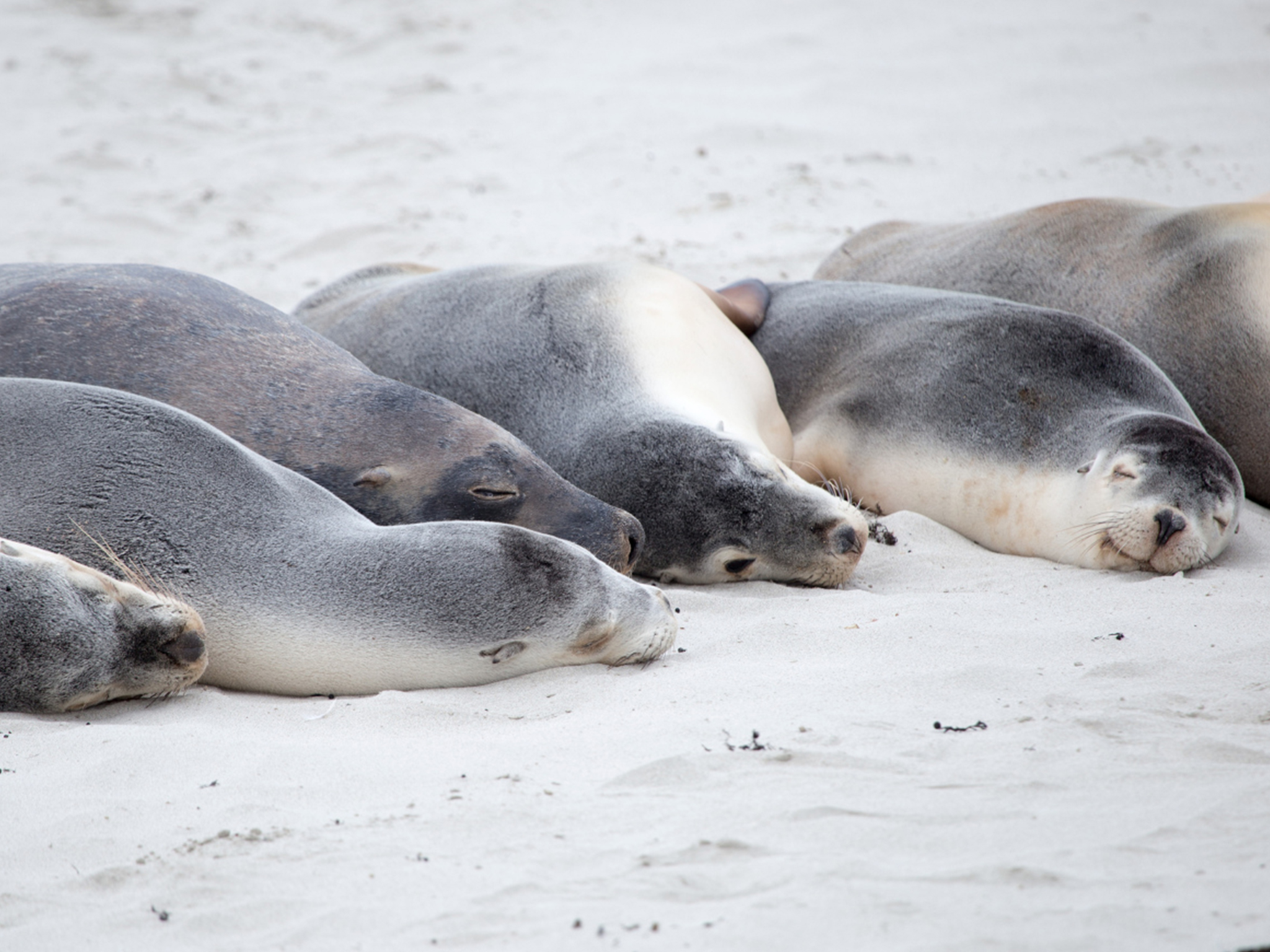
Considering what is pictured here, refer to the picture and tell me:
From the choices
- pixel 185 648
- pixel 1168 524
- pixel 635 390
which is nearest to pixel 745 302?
pixel 635 390

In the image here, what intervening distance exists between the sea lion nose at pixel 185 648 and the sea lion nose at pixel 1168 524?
8.90 ft

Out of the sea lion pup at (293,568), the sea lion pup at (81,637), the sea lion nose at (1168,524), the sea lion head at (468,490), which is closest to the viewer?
the sea lion pup at (81,637)

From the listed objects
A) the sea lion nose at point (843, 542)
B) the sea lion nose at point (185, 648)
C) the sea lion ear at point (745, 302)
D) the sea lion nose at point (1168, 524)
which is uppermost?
the sea lion nose at point (185, 648)

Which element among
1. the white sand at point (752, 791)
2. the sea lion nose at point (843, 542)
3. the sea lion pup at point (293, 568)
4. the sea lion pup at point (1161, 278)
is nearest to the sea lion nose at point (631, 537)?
the white sand at point (752, 791)

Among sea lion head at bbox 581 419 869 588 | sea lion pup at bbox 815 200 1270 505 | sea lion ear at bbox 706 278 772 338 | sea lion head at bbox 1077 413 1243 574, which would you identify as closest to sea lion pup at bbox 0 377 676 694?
sea lion head at bbox 581 419 869 588

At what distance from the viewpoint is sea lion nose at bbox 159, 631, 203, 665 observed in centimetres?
302

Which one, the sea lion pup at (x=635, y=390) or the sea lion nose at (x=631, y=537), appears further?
the sea lion pup at (x=635, y=390)

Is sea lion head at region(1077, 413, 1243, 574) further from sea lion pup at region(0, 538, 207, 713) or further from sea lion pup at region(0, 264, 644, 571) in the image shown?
sea lion pup at region(0, 538, 207, 713)

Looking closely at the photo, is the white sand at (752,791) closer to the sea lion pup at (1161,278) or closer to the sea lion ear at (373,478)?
the sea lion pup at (1161,278)

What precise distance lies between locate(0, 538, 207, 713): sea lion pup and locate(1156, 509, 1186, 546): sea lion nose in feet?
8.88

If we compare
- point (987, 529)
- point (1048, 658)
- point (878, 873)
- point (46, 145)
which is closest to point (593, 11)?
point (46, 145)

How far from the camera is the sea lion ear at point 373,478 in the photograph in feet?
12.5

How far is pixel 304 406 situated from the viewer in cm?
402

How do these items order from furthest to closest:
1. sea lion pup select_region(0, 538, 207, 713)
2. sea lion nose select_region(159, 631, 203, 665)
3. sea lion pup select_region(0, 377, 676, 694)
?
1. sea lion pup select_region(0, 377, 676, 694)
2. sea lion nose select_region(159, 631, 203, 665)
3. sea lion pup select_region(0, 538, 207, 713)
